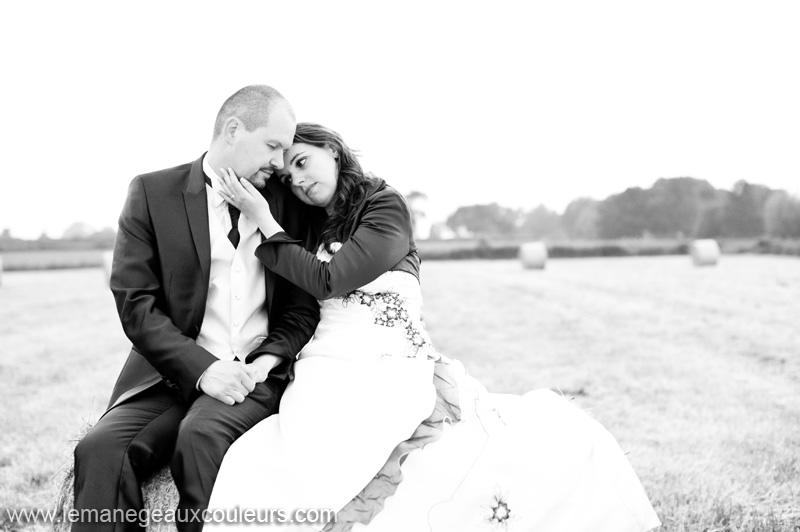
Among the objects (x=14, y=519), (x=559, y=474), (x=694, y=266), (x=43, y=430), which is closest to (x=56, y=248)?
(x=694, y=266)

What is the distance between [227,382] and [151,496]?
0.57 metres

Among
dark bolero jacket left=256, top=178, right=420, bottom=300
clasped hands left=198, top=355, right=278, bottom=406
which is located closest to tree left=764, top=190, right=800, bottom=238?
dark bolero jacket left=256, top=178, right=420, bottom=300

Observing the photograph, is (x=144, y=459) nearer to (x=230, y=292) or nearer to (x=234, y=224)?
(x=230, y=292)

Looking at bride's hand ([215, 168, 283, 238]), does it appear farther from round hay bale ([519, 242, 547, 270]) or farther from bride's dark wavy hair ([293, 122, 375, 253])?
round hay bale ([519, 242, 547, 270])

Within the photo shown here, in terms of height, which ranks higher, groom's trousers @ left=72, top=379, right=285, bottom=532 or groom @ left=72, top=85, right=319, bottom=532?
groom @ left=72, top=85, right=319, bottom=532

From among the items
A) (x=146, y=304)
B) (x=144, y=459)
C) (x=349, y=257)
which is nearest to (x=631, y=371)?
(x=349, y=257)

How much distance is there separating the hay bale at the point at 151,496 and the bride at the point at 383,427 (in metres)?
0.36

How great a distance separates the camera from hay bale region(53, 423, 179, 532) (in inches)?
116

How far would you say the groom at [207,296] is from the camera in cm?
323

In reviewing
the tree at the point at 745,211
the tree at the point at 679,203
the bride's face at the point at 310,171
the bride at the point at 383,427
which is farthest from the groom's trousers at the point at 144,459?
the tree at the point at 745,211

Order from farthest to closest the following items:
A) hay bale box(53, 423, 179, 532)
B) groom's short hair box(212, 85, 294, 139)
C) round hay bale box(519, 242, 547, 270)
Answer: round hay bale box(519, 242, 547, 270) < groom's short hair box(212, 85, 294, 139) < hay bale box(53, 423, 179, 532)

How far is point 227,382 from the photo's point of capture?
322 cm

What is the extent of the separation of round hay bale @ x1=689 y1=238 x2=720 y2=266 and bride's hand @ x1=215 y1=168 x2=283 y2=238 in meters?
22.6

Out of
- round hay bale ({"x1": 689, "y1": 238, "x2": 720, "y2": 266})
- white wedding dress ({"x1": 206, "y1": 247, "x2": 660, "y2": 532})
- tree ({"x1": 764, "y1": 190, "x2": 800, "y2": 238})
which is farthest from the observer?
tree ({"x1": 764, "y1": 190, "x2": 800, "y2": 238})
